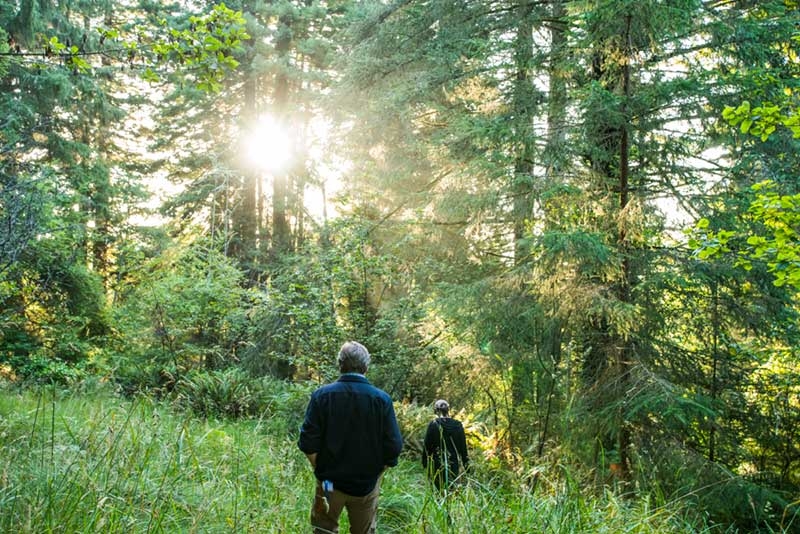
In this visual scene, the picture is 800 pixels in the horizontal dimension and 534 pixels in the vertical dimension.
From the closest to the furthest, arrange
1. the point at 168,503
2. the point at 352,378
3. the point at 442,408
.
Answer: the point at 168,503
the point at 352,378
the point at 442,408

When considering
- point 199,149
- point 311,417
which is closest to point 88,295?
point 199,149

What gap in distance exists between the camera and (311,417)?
144 inches

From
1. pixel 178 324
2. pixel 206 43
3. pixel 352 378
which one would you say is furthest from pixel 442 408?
pixel 178 324

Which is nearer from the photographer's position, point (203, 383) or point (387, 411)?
point (387, 411)

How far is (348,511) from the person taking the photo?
3670 mm

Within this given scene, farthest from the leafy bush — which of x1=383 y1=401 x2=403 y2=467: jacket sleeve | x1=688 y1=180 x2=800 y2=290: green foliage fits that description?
x1=688 y1=180 x2=800 y2=290: green foliage

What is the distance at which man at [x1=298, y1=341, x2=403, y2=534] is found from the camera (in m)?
3.57

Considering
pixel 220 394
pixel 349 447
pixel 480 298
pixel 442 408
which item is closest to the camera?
pixel 349 447

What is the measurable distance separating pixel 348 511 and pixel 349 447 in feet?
1.64

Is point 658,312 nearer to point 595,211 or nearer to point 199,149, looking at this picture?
point 595,211

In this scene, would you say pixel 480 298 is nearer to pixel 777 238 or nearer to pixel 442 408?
pixel 442 408

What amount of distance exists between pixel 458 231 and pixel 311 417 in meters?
7.13

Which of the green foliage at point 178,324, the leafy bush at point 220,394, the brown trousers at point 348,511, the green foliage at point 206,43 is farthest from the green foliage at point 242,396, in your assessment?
the green foliage at point 206,43

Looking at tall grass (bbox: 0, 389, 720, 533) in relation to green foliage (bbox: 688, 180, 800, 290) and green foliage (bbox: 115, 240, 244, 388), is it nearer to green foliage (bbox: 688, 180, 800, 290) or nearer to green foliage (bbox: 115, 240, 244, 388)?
green foliage (bbox: 688, 180, 800, 290)
